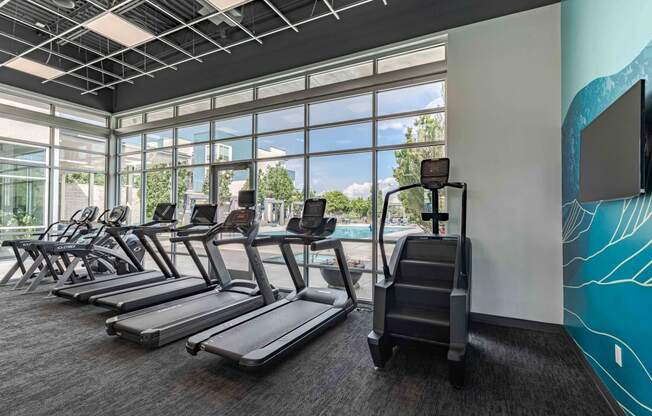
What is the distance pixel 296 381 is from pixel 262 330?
81cm

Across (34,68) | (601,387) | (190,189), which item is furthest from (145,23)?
(601,387)

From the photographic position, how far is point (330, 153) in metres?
5.61

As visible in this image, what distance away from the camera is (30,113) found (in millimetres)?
7270

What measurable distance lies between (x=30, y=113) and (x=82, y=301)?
17.2 ft

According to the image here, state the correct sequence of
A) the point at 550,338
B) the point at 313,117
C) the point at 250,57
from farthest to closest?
1. the point at 250,57
2. the point at 313,117
3. the point at 550,338

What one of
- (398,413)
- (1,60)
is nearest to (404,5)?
(398,413)

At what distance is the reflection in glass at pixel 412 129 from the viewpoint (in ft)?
15.8

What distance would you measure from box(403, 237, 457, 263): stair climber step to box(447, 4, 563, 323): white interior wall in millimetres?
1013

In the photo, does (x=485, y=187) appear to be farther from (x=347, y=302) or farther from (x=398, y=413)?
(x=398, y=413)

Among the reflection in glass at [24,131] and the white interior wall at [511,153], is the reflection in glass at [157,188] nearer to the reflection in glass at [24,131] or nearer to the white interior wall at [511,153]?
the reflection in glass at [24,131]

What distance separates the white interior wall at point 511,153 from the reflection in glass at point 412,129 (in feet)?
1.02

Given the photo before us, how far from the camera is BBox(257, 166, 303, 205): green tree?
607cm

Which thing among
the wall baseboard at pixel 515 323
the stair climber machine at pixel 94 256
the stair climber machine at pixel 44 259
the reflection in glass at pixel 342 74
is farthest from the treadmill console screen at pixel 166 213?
the wall baseboard at pixel 515 323

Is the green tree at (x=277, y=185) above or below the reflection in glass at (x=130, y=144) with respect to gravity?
below
